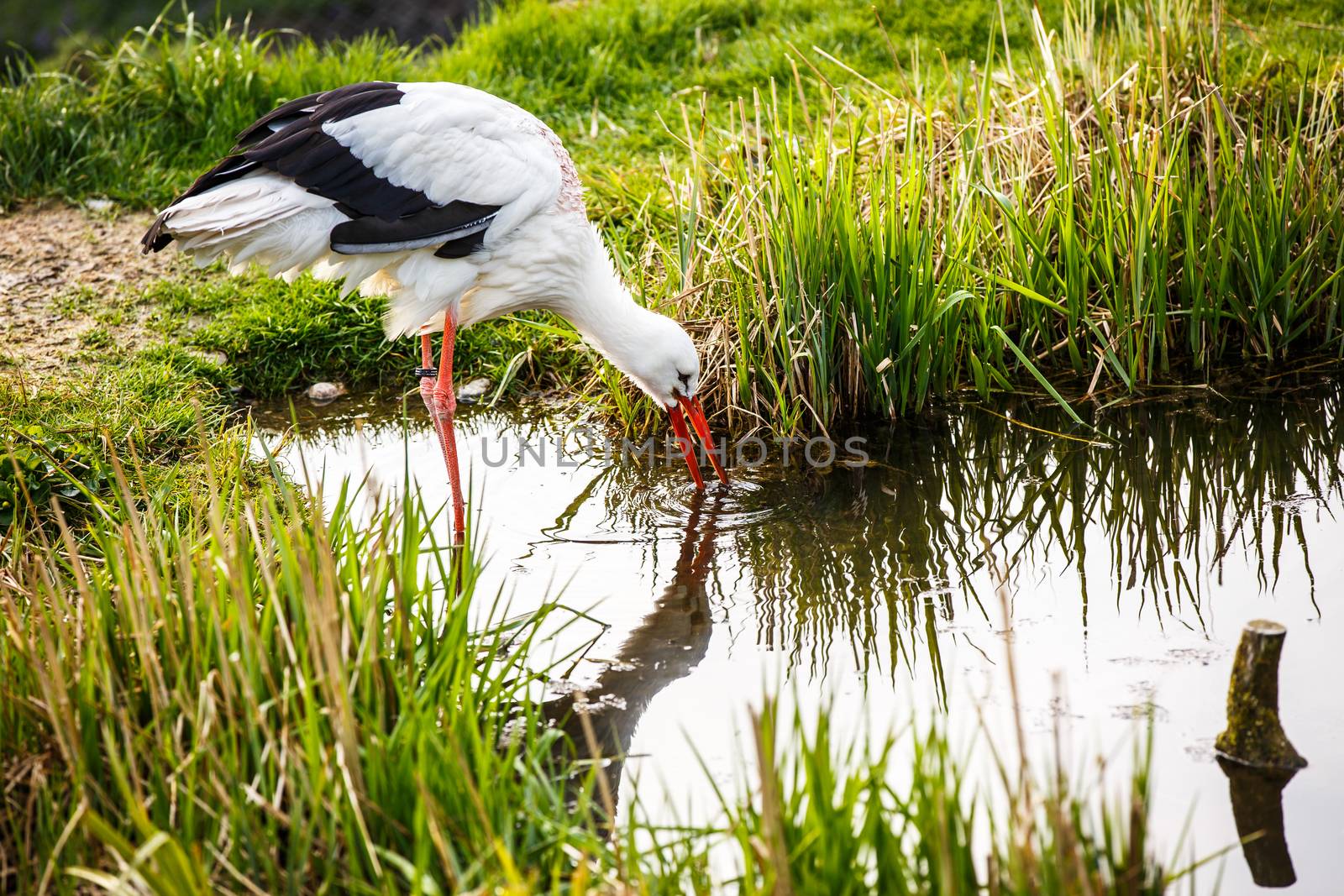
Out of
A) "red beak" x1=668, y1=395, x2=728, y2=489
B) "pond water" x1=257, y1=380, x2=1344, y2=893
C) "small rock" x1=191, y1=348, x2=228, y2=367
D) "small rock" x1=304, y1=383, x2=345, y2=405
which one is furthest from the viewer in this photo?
"small rock" x1=304, y1=383, x2=345, y2=405

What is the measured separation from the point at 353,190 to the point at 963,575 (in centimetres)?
227

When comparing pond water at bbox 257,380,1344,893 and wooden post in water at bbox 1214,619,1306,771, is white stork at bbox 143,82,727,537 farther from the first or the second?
wooden post in water at bbox 1214,619,1306,771

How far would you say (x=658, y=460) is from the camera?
482 cm

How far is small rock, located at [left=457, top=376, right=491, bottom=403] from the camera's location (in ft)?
18.0

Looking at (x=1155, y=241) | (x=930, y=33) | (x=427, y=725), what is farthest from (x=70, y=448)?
(x=930, y=33)

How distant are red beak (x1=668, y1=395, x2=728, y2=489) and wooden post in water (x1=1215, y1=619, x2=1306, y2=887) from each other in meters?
2.04

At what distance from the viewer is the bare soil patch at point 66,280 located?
17.8 ft

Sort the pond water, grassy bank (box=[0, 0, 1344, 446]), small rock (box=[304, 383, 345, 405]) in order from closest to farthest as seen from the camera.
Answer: the pond water, grassy bank (box=[0, 0, 1344, 446]), small rock (box=[304, 383, 345, 405])

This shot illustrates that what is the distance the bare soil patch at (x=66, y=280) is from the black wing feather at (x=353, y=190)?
1.47 m

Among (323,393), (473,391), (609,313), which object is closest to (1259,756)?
(609,313)

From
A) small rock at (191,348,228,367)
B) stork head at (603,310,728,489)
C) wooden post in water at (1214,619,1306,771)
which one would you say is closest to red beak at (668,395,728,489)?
stork head at (603,310,728,489)

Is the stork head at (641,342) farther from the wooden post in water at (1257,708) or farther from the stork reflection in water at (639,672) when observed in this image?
the wooden post in water at (1257,708)

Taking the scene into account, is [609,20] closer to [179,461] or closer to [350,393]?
[350,393]

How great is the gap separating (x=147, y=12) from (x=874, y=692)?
10.9 m
